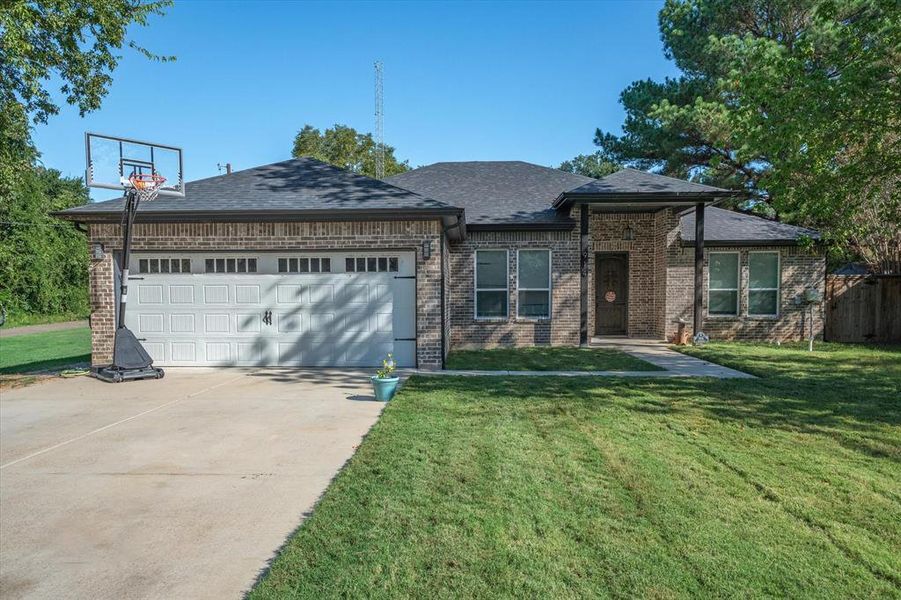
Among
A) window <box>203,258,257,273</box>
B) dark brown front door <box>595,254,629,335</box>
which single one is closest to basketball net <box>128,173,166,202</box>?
window <box>203,258,257,273</box>

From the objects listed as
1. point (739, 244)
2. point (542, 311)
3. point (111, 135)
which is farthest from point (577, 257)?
point (111, 135)

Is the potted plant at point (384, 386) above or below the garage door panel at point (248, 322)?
below

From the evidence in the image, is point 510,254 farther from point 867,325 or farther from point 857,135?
point 867,325

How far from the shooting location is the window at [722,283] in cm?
1400

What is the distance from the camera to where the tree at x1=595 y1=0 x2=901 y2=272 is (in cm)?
818

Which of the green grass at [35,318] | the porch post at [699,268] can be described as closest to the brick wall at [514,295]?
the porch post at [699,268]

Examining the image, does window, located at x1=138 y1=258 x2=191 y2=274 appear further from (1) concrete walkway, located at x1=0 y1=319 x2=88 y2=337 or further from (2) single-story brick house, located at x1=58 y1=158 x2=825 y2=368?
(1) concrete walkway, located at x1=0 y1=319 x2=88 y2=337

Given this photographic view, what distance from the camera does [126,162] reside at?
896 centimetres

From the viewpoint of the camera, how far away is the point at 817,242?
13812 millimetres

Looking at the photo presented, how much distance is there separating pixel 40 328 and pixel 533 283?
809 inches

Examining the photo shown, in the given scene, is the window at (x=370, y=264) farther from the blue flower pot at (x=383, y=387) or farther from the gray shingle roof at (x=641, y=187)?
the gray shingle roof at (x=641, y=187)

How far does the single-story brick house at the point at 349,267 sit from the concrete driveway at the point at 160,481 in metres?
1.97

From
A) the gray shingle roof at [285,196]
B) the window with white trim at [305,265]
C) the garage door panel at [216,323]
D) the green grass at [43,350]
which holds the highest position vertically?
the gray shingle roof at [285,196]

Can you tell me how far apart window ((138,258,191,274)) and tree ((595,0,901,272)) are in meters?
10.6
